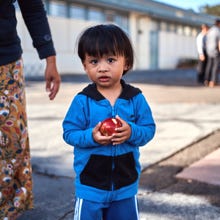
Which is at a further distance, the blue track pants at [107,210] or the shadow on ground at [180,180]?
the shadow on ground at [180,180]

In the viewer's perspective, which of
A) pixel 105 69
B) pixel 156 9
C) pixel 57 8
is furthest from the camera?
pixel 156 9

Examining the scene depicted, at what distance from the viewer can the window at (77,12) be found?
21109 mm

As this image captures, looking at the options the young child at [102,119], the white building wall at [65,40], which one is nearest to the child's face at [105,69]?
the young child at [102,119]

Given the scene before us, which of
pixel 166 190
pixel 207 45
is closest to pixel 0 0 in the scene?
pixel 166 190

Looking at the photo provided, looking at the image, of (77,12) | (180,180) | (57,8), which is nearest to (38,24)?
(180,180)

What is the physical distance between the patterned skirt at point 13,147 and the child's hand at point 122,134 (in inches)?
28.9

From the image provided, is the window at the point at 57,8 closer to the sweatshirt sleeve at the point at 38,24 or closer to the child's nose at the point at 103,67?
the sweatshirt sleeve at the point at 38,24

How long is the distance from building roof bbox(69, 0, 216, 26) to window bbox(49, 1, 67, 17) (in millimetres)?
618

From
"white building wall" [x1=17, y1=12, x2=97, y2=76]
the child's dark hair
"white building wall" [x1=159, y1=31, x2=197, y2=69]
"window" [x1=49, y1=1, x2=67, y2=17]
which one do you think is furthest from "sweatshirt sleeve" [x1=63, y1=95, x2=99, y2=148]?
"white building wall" [x1=159, y1=31, x2=197, y2=69]

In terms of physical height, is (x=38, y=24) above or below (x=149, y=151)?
above

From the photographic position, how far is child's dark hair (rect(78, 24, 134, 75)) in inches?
68.1

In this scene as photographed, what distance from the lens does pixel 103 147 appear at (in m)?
1.76

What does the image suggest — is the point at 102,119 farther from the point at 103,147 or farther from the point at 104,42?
the point at 104,42

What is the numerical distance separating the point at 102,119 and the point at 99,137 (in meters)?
0.15
